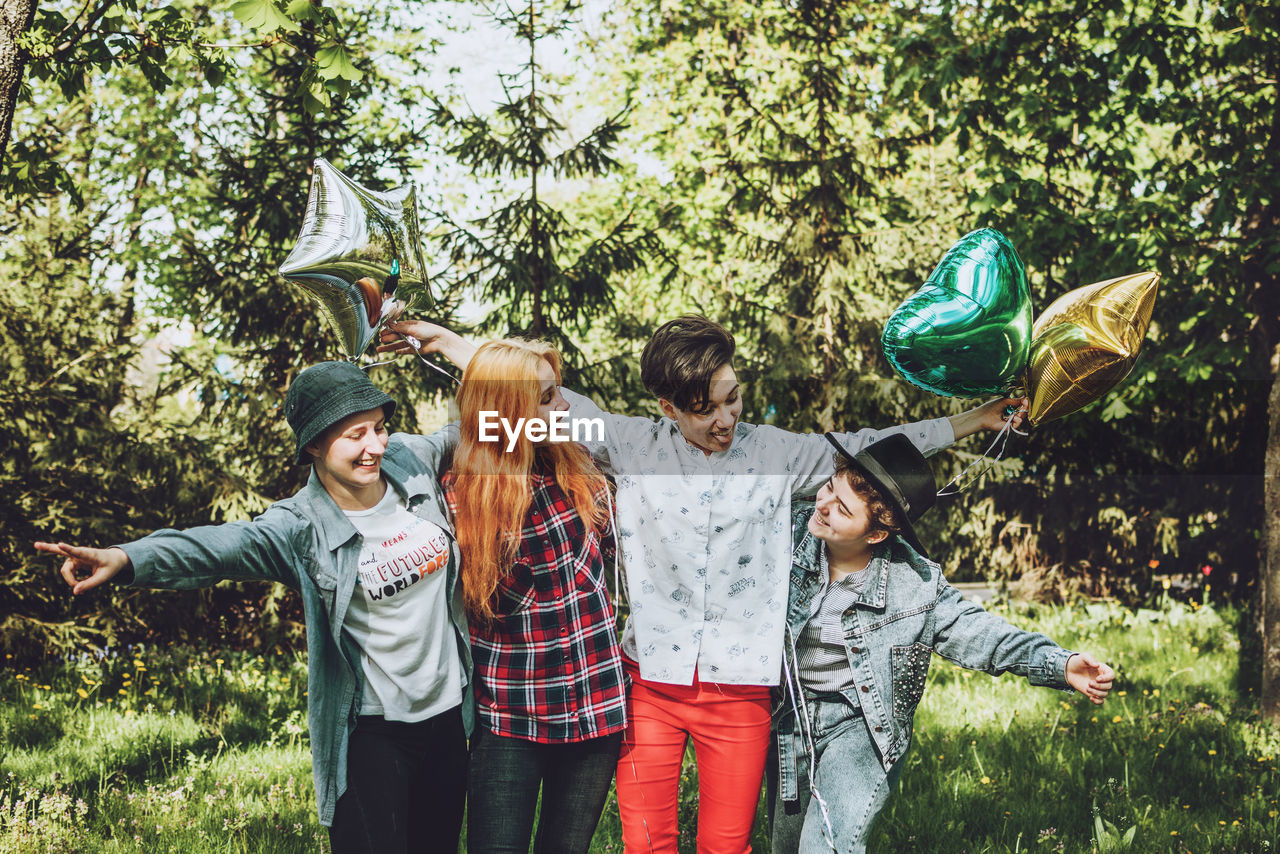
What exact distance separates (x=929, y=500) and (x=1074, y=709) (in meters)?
3.93

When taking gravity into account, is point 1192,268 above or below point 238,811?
above

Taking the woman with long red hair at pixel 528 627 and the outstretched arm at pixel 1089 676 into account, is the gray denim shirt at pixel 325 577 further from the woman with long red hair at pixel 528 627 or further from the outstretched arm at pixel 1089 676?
the outstretched arm at pixel 1089 676

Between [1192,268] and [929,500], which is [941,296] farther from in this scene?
[1192,268]

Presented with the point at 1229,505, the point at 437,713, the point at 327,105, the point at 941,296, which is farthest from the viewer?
the point at 1229,505

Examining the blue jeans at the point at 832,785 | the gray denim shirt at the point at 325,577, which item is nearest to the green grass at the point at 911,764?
the blue jeans at the point at 832,785

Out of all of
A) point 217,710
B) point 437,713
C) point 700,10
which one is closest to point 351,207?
point 437,713

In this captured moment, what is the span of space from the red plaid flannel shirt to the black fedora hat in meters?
0.85

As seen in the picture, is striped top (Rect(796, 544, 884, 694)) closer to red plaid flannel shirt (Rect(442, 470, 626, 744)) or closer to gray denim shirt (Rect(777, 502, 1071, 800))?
gray denim shirt (Rect(777, 502, 1071, 800))

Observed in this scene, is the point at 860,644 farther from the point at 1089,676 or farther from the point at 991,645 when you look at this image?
the point at 1089,676

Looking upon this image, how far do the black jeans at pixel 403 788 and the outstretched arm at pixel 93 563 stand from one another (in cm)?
82

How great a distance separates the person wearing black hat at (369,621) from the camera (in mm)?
2609

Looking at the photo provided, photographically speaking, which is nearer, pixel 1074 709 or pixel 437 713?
pixel 437 713

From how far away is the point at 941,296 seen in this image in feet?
9.41

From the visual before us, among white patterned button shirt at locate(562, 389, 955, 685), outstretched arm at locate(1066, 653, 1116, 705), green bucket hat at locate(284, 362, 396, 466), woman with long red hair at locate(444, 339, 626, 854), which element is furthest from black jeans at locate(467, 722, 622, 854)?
outstretched arm at locate(1066, 653, 1116, 705)
